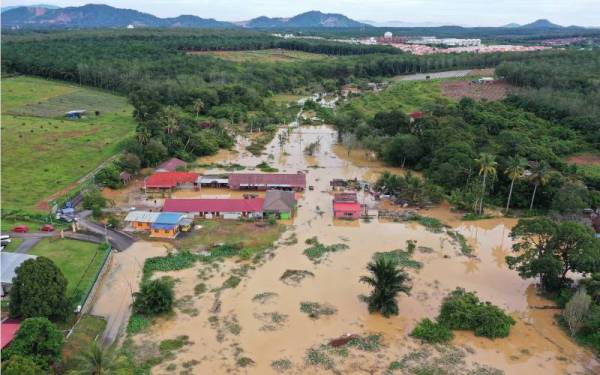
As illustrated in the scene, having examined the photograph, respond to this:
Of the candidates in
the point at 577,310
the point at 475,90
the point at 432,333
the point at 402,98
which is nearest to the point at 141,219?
the point at 432,333

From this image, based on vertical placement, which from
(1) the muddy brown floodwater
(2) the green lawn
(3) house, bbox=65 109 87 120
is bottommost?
(1) the muddy brown floodwater

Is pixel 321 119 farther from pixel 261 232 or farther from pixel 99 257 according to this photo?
pixel 99 257

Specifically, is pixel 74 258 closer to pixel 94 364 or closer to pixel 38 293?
pixel 38 293

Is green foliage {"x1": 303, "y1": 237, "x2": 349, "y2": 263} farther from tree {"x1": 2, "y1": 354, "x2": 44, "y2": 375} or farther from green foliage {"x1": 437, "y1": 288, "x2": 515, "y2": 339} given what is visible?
tree {"x1": 2, "y1": 354, "x2": 44, "y2": 375}

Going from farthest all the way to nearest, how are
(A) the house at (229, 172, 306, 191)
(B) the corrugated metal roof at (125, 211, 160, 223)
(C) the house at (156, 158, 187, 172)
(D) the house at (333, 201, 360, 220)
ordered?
(C) the house at (156, 158, 187, 172) → (A) the house at (229, 172, 306, 191) → (D) the house at (333, 201, 360, 220) → (B) the corrugated metal roof at (125, 211, 160, 223)

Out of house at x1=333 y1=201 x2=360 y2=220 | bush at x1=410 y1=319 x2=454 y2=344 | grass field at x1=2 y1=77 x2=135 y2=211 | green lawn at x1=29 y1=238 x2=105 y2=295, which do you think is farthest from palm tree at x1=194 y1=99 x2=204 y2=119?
bush at x1=410 y1=319 x2=454 y2=344

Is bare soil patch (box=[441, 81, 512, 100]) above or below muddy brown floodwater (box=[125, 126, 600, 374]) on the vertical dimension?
above

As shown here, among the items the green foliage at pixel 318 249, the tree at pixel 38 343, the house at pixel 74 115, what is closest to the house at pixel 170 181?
the green foliage at pixel 318 249

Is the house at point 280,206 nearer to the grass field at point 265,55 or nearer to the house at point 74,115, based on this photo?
the house at point 74,115
